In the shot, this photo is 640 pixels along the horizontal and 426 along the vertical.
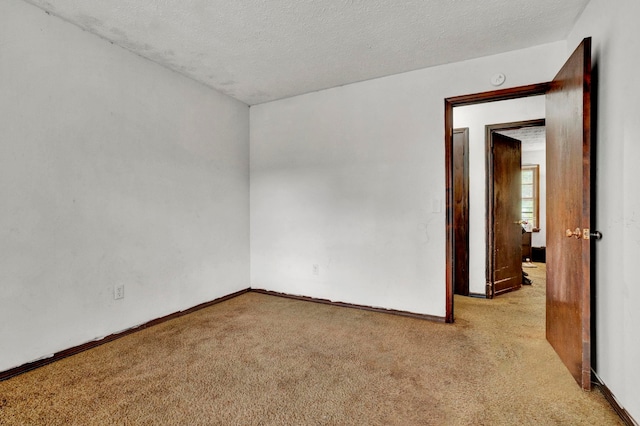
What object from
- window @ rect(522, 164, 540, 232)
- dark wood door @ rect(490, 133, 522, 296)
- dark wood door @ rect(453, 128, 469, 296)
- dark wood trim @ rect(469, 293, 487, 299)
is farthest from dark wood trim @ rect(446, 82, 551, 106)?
window @ rect(522, 164, 540, 232)

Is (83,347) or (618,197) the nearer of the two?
(618,197)

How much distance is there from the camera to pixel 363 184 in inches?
129

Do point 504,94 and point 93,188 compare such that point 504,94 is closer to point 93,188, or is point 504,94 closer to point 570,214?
point 570,214

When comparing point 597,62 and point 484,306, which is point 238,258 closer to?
point 484,306

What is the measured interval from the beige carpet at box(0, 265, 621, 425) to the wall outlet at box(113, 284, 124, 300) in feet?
1.13

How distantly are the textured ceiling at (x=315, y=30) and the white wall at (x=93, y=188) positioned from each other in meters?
0.27

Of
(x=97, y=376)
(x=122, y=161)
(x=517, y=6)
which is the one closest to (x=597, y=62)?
(x=517, y=6)

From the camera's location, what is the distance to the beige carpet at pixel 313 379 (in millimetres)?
1582

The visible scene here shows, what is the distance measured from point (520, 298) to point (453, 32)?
3.01 meters

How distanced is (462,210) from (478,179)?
42cm

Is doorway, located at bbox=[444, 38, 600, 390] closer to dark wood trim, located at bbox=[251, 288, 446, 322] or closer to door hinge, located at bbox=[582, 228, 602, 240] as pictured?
door hinge, located at bbox=[582, 228, 602, 240]

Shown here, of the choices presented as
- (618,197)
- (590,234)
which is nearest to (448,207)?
(590,234)

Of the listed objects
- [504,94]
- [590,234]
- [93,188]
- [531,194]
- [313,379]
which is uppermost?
[504,94]

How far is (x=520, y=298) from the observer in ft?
12.0
